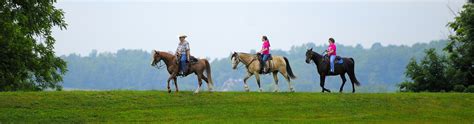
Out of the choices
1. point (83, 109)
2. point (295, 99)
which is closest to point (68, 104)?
point (83, 109)

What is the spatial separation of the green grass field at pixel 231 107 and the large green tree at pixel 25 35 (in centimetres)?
155

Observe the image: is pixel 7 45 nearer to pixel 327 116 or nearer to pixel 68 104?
pixel 68 104

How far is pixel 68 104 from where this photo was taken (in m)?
36.8

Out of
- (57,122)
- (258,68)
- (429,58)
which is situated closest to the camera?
(57,122)

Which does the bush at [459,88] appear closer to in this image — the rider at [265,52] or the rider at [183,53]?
the rider at [265,52]

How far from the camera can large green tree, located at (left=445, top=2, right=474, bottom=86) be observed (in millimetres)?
56875

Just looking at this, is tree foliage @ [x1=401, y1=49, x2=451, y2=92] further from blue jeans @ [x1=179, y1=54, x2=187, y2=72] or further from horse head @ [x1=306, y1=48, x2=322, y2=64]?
blue jeans @ [x1=179, y1=54, x2=187, y2=72]

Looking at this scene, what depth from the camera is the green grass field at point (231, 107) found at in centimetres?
3503

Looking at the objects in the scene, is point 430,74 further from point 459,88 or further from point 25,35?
point 25,35

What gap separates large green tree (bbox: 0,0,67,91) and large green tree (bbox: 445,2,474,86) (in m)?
26.4

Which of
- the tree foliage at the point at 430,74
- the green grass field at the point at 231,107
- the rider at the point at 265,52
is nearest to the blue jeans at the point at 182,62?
the green grass field at the point at 231,107

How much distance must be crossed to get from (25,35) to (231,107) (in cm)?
1078

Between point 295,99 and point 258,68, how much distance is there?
3625 millimetres

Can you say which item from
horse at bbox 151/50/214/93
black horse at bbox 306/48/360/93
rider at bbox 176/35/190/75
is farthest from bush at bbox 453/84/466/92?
rider at bbox 176/35/190/75
